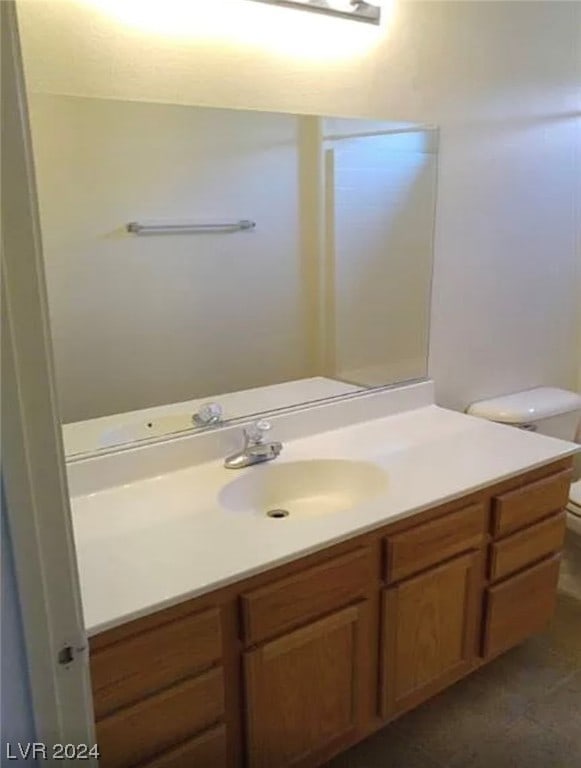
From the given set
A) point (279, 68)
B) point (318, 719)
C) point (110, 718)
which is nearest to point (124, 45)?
point (279, 68)

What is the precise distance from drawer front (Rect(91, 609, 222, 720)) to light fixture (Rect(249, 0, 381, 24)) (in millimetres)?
1510

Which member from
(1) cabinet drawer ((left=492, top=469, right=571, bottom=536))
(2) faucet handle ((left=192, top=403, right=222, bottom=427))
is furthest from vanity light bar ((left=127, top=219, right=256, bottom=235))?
(1) cabinet drawer ((left=492, top=469, right=571, bottom=536))

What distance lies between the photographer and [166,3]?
1.53m

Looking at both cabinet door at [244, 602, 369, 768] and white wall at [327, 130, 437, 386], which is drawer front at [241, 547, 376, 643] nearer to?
cabinet door at [244, 602, 369, 768]

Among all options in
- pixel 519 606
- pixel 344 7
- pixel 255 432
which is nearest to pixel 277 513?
pixel 255 432

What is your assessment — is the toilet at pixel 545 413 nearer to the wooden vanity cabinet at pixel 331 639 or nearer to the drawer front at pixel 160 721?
the wooden vanity cabinet at pixel 331 639

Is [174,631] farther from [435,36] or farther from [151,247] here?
[435,36]

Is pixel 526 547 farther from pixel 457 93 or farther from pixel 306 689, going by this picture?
pixel 457 93

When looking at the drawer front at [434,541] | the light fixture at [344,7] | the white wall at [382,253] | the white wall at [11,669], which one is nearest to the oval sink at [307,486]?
the drawer front at [434,541]

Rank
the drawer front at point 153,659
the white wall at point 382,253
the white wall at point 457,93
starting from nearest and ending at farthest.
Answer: the drawer front at point 153,659 < the white wall at point 457,93 < the white wall at point 382,253

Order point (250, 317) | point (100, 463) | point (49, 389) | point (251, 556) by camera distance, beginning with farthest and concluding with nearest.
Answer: point (250, 317) → point (100, 463) → point (251, 556) → point (49, 389)

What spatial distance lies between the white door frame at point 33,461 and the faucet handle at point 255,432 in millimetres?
1011

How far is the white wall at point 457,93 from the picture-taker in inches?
59.7

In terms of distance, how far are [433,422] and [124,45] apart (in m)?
1.38
